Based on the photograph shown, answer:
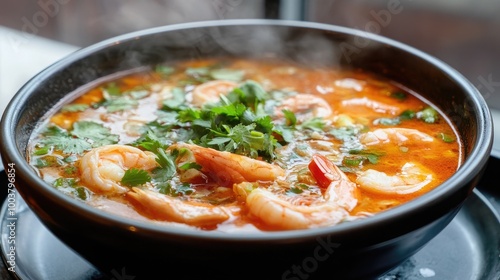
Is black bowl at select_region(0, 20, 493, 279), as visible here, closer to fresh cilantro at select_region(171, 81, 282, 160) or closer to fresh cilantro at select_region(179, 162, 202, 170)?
fresh cilantro at select_region(179, 162, 202, 170)

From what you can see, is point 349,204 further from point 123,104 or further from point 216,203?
point 123,104

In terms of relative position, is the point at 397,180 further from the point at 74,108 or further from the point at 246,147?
the point at 74,108

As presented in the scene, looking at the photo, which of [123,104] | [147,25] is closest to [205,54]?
[123,104]

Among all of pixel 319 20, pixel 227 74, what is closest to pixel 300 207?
pixel 227 74

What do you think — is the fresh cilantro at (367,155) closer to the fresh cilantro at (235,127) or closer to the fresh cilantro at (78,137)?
the fresh cilantro at (235,127)

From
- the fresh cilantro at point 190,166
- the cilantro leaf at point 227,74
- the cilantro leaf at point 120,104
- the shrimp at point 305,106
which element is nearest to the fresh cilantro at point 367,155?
the shrimp at point 305,106

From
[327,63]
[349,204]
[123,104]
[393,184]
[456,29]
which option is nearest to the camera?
[349,204]

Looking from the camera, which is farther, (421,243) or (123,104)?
(123,104)
